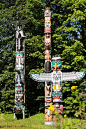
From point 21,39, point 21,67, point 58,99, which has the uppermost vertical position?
point 21,39

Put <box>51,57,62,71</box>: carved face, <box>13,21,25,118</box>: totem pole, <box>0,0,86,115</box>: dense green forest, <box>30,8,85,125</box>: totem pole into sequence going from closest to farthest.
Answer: <box>30,8,85,125</box>: totem pole, <box>51,57,62,71</box>: carved face, <box>13,21,25,118</box>: totem pole, <box>0,0,86,115</box>: dense green forest

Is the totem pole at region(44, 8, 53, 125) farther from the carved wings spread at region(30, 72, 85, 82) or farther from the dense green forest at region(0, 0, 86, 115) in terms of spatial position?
the dense green forest at region(0, 0, 86, 115)

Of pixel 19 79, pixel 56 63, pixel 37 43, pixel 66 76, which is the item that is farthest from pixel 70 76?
pixel 37 43

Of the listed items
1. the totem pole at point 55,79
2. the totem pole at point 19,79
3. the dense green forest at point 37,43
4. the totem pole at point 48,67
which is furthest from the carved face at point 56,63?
the dense green forest at point 37,43

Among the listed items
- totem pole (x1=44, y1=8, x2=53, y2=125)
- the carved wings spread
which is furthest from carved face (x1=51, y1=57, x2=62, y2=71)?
totem pole (x1=44, y1=8, x2=53, y2=125)

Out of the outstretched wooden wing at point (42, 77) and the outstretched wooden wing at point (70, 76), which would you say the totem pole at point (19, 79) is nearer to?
the outstretched wooden wing at point (42, 77)

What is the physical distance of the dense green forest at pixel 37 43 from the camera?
46.9 feet

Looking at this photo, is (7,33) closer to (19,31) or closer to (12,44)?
(12,44)

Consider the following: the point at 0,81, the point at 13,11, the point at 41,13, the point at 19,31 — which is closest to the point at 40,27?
the point at 41,13

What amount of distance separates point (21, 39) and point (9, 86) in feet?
16.3

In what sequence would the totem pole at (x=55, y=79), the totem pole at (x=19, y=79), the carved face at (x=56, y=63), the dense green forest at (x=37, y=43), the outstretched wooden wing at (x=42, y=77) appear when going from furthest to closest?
the dense green forest at (x=37, y=43), the totem pole at (x=19, y=79), the outstretched wooden wing at (x=42, y=77), the carved face at (x=56, y=63), the totem pole at (x=55, y=79)

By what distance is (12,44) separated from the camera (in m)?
16.1

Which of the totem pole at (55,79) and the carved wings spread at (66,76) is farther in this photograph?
the carved wings spread at (66,76)

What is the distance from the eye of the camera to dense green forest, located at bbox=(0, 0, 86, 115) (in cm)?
1430
